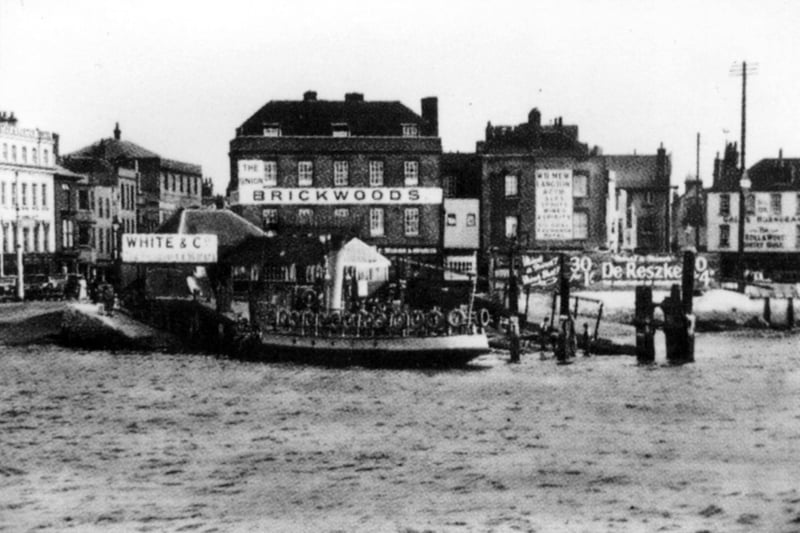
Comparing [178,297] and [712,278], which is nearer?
[178,297]

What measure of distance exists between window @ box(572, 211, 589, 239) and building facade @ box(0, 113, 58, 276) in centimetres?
2942

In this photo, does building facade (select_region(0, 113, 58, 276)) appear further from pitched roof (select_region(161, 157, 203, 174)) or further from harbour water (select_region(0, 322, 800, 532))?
harbour water (select_region(0, 322, 800, 532))

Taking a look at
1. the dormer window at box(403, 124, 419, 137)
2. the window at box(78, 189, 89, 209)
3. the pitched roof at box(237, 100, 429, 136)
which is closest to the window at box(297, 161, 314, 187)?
the pitched roof at box(237, 100, 429, 136)

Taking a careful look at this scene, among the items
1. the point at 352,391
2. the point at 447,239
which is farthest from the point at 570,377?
the point at 447,239

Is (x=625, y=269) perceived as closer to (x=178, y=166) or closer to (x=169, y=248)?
(x=169, y=248)

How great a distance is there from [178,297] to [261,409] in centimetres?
1890

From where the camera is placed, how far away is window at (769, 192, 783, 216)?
73062mm

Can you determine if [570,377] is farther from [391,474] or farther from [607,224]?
[607,224]

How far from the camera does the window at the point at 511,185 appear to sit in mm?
66062

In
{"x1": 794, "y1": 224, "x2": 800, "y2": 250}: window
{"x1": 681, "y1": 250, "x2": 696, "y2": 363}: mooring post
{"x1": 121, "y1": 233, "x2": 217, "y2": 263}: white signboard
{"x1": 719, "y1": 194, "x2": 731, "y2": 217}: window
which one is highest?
{"x1": 719, "y1": 194, "x2": 731, "y2": 217}: window

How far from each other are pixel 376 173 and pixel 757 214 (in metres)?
26.2

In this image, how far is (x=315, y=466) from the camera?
2288cm

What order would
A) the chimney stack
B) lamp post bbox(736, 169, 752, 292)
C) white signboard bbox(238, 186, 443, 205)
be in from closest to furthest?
1. lamp post bbox(736, 169, 752, 292)
2. white signboard bbox(238, 186, 443, 205)
3. the chimney stack

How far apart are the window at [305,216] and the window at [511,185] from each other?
36.5ft
